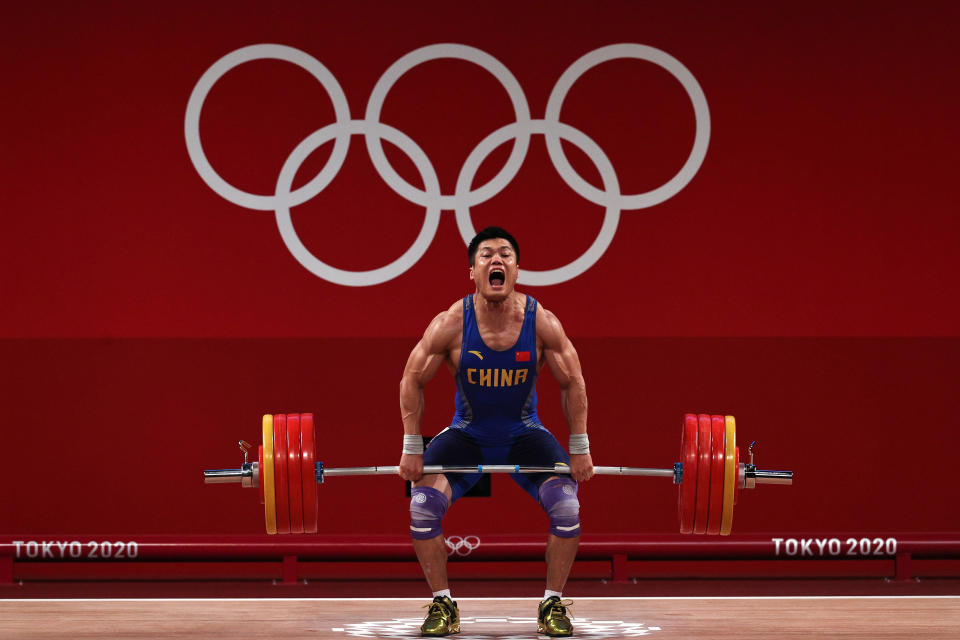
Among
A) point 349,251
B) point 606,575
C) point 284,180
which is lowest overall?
point 606,575

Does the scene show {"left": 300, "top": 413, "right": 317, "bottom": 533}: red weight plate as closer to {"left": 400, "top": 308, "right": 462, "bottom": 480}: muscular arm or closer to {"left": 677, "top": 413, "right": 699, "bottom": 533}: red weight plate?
{"left": 400, "top": 308, "right": 462, "bottom": 480}: muscular arm

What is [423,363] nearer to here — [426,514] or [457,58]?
[426,514]

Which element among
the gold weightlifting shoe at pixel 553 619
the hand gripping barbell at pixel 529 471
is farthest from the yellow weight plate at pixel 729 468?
the gold weightlifting shoe at pixel 553 619

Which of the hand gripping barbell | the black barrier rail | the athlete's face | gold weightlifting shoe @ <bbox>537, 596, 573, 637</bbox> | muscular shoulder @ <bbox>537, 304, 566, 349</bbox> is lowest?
gold weightlifting shoe @ <bbox>537, 596, 573, 637</bbox>

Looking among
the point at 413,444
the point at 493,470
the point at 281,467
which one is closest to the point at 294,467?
the point at 281,467

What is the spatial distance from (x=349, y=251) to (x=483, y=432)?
1.77m

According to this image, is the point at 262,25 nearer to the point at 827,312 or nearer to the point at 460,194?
the point at 460,194

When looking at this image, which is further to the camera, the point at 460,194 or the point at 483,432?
the point at 460,194

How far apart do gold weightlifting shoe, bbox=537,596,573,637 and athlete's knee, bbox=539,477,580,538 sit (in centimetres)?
23

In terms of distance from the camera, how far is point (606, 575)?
216 inches

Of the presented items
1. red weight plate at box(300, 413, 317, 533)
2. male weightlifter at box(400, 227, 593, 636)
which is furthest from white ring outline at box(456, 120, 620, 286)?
red weight plate at box(300, 413, 317, 533)

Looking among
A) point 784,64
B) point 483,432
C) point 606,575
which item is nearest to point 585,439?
point 483,432

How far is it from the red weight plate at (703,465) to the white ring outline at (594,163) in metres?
1.72

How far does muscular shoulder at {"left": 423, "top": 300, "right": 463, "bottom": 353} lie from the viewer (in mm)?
3963
